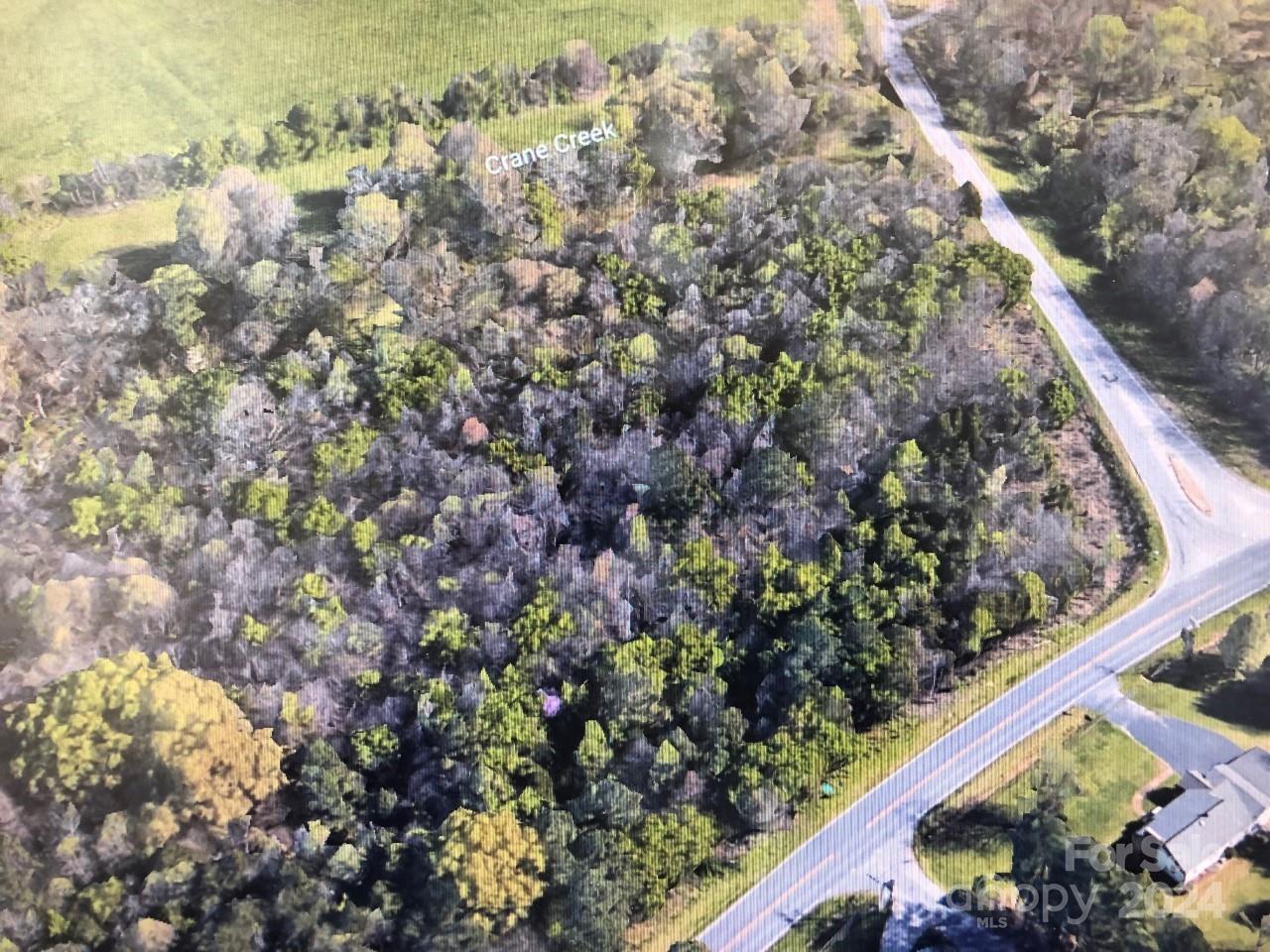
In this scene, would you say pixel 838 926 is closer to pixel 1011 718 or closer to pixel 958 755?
pixel 958 755

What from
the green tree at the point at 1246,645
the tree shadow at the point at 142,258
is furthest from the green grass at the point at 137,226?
the green tree at the point at 1246,645

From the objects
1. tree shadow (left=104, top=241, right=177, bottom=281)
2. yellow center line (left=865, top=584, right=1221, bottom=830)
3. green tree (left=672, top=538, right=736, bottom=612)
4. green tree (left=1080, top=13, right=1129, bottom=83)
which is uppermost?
green tree (left=1080, top=13, right=1129, bottom=83)

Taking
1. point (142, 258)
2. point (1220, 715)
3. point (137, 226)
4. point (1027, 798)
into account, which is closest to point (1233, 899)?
point (1220, 715)

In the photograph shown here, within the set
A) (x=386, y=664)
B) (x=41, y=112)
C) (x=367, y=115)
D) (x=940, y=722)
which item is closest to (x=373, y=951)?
(x=386, y=664)

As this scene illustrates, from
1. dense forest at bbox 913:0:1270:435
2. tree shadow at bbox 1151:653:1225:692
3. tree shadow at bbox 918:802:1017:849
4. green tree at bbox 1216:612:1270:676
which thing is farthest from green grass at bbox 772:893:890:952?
dense forest at bbox 913:0:1270:435

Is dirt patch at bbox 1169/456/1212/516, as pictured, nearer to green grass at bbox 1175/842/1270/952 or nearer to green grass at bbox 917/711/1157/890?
green grass at bbox 917/711/1157/890

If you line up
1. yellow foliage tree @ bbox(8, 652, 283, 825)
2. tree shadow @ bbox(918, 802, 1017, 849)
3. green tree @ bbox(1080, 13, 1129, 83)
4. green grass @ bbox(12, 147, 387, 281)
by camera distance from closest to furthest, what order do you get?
yellow foliage tree @ bbox(8, 652, 283, 825) → tree shadow @ bbox(918, 802, 1017, 849) → green grass @ bbox(12, 147, 387, 281) → green tree @ bbox(1080, 13, 1129, 83)

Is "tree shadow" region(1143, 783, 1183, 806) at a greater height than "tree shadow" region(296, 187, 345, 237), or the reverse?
"tree shadow" region(296, 187, 345, 237)
